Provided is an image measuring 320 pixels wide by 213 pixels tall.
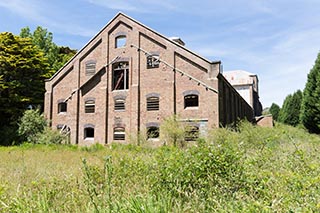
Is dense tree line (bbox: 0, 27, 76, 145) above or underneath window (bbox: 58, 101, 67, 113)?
above

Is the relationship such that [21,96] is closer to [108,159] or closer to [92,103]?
[92,103]

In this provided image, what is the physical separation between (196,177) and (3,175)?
5.53 m

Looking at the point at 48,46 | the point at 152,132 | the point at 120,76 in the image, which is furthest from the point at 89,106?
the point at 48,46

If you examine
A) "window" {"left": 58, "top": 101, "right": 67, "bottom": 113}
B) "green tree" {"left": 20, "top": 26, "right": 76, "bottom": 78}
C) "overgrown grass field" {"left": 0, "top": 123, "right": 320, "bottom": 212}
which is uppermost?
"green tree" {"left": 20, "top": 26, "right": 76, "bottom": 78}

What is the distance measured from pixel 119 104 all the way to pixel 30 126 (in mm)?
7601

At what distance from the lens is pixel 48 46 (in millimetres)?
38125

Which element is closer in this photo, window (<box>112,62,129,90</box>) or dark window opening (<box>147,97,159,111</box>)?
dark window opening (<box>147,97,159,111</box>)

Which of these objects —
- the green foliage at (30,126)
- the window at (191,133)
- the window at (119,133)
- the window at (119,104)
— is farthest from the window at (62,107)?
the window at (191,133)

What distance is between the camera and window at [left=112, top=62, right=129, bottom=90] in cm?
2323

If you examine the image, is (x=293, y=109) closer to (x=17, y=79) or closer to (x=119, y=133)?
(x=119, y=133)

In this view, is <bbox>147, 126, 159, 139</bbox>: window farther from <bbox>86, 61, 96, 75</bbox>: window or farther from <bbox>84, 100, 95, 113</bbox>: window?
<bbox>86, 61, 96, 75</bbox>: window

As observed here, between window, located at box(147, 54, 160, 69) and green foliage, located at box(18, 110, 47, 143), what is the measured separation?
34.4 ft

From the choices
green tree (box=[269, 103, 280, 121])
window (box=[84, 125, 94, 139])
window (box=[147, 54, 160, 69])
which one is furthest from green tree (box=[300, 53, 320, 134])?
green tree (box=[269, 103, 280, 121])

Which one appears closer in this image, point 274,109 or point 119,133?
point 119,133
